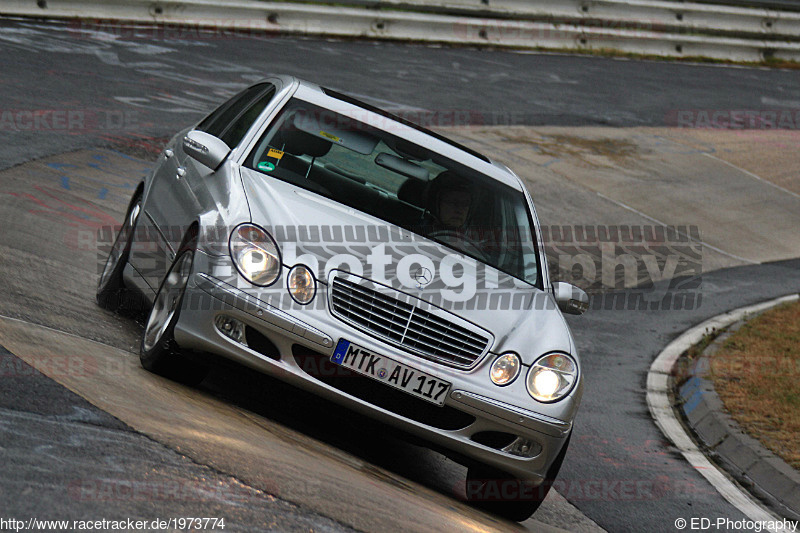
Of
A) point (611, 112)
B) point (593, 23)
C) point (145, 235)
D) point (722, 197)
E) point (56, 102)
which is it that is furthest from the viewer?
point (593, 23)

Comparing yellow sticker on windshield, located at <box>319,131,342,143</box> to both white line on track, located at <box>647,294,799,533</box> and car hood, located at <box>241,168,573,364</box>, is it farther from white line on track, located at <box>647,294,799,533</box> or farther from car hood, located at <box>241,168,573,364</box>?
white line on track, located at <box>647,294,799,533</box>

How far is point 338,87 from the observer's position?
54.3ft

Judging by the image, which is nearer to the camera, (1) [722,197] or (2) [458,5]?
(1) [722,197]

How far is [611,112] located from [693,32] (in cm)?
578

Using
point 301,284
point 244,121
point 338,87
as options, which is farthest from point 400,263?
point 338,87

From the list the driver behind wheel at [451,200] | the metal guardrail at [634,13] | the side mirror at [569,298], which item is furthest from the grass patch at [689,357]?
the metal guardrail at [634,13]

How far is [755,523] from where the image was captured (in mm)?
6559

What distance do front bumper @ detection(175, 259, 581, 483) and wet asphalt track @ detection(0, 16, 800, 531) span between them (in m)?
0.69

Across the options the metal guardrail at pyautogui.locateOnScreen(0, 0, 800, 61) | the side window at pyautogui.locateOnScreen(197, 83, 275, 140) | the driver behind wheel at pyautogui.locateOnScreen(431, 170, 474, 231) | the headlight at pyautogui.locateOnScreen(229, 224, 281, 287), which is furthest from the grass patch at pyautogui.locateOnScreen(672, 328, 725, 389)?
the metal guardrail at pyautogui.locateOnScreen(0, 0, 800, 61)

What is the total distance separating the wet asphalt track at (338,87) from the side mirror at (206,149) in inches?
45.8

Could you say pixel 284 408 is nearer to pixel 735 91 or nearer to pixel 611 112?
pixel 611 112

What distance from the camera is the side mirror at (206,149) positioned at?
20.1 feet

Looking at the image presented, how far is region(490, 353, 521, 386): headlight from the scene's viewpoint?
533 centimetres

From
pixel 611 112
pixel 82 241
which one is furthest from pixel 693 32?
pixel 82 241
